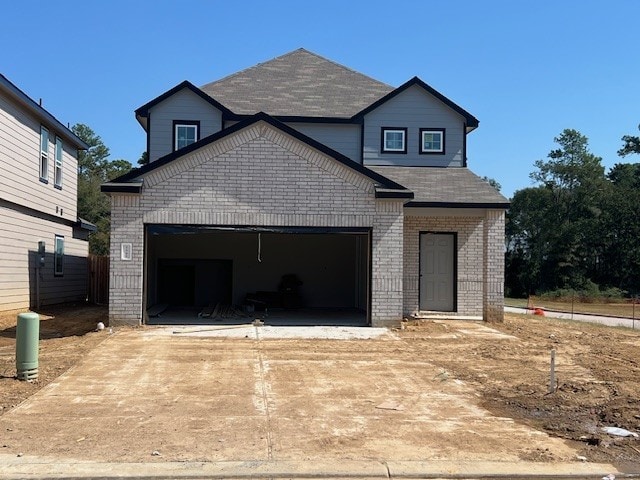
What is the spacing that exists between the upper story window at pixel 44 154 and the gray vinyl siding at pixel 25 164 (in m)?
0.24

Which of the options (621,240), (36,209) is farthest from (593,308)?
(36,209)

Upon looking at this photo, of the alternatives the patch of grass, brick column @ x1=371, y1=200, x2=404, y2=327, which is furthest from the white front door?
the patch of grass

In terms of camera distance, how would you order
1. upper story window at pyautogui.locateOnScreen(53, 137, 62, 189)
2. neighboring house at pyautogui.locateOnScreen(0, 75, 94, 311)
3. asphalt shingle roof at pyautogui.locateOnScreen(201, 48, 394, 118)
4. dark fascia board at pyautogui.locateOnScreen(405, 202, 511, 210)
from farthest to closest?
upper story window at pyautogui.locateOnScreen(53, 137, 62, 189), asphalt shingle roof at pyautogui.locateOnScreen(201, 48, 394, 118), neighboring house at pyautogui.locateOnScreen(0, 75, 94, 311), dark fascia board at pyautogui.locateOnScreen(405, 202, 511, 210)

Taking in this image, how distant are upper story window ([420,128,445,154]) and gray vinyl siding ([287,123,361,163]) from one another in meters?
2.22

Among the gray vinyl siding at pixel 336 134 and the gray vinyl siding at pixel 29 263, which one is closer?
the gray vinyl siding at pixel 29 263

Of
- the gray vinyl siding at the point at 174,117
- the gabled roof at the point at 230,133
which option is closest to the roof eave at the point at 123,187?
the gabled roof at the point at 230,133

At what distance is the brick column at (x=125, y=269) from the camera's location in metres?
16.4

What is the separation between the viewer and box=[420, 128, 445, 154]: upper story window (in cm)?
2269

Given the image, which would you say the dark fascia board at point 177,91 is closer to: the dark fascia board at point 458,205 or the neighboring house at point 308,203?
the neighboring house at point 308,203

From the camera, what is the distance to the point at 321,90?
24.7 m

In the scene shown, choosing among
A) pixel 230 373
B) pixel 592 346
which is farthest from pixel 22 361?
pixel 592 346

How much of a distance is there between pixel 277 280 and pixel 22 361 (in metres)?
14.2

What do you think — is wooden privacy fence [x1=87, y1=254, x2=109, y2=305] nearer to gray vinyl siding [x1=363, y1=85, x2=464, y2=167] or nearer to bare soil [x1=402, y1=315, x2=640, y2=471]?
gray vinyl siding [x1=363, y1=85, x2=464, y2=167]

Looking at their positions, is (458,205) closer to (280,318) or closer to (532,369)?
(280,318)
